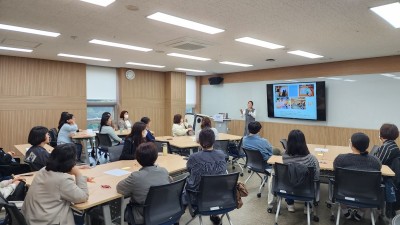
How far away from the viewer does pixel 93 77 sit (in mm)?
8750

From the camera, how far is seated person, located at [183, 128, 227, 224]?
286 centimetres

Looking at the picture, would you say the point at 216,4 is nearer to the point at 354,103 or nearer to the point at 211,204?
the point at 211,204

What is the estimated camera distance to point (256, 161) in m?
4.39

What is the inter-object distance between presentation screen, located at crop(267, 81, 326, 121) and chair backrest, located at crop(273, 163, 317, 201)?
5.40 meters

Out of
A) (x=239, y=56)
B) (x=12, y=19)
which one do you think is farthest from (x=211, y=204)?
(x=239, y=56)

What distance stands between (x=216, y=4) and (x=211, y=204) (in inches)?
91.4

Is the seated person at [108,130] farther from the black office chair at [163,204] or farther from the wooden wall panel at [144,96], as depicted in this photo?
the black office chair at [163,204]

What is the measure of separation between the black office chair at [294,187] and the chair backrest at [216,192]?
0.78 meters

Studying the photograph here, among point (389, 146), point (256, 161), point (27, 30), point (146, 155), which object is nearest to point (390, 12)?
point (389, 146)

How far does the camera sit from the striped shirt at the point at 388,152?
136 inches

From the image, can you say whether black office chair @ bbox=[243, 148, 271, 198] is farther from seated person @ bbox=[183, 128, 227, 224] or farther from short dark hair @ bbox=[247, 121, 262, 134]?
seated person @ bbox=[183, 128, 227, 224]

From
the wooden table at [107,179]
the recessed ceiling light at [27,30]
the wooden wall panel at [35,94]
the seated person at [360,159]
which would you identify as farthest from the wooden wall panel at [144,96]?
the seated person at [360,159]

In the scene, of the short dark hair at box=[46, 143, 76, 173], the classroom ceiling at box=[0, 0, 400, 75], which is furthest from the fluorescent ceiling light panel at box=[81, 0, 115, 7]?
the short dark hair at box=[46, 143, 76, 173]

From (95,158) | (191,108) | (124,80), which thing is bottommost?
(95,158)
